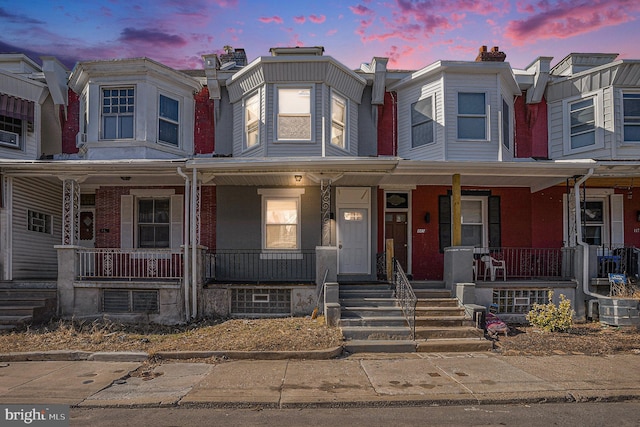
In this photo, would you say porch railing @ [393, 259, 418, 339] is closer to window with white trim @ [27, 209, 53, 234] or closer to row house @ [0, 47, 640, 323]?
row house @ [0, 47, 640, 323]

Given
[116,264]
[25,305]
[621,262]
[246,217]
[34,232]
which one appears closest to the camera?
[25,305]

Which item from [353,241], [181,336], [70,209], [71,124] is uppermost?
[71,124]

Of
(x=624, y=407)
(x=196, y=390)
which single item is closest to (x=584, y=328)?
(x=624, y=407)

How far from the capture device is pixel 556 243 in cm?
1420

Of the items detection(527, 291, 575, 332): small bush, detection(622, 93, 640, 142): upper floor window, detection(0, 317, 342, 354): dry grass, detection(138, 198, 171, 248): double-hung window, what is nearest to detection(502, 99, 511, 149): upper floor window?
detection(622, 93, 640, 142): upper floor window

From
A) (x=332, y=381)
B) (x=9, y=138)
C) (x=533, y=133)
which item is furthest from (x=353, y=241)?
(x=9, y=138)

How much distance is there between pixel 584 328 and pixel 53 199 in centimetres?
1472

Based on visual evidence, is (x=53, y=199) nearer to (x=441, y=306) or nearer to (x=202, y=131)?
(x=202, y=131)

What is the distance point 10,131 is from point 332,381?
11969 mm

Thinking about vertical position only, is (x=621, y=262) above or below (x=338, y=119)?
below

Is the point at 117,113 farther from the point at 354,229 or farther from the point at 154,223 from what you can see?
the point at 354,229

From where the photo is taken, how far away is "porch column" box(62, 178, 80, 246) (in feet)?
38.3

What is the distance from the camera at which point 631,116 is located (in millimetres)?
13477

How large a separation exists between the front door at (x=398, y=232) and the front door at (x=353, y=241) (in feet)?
3.60
